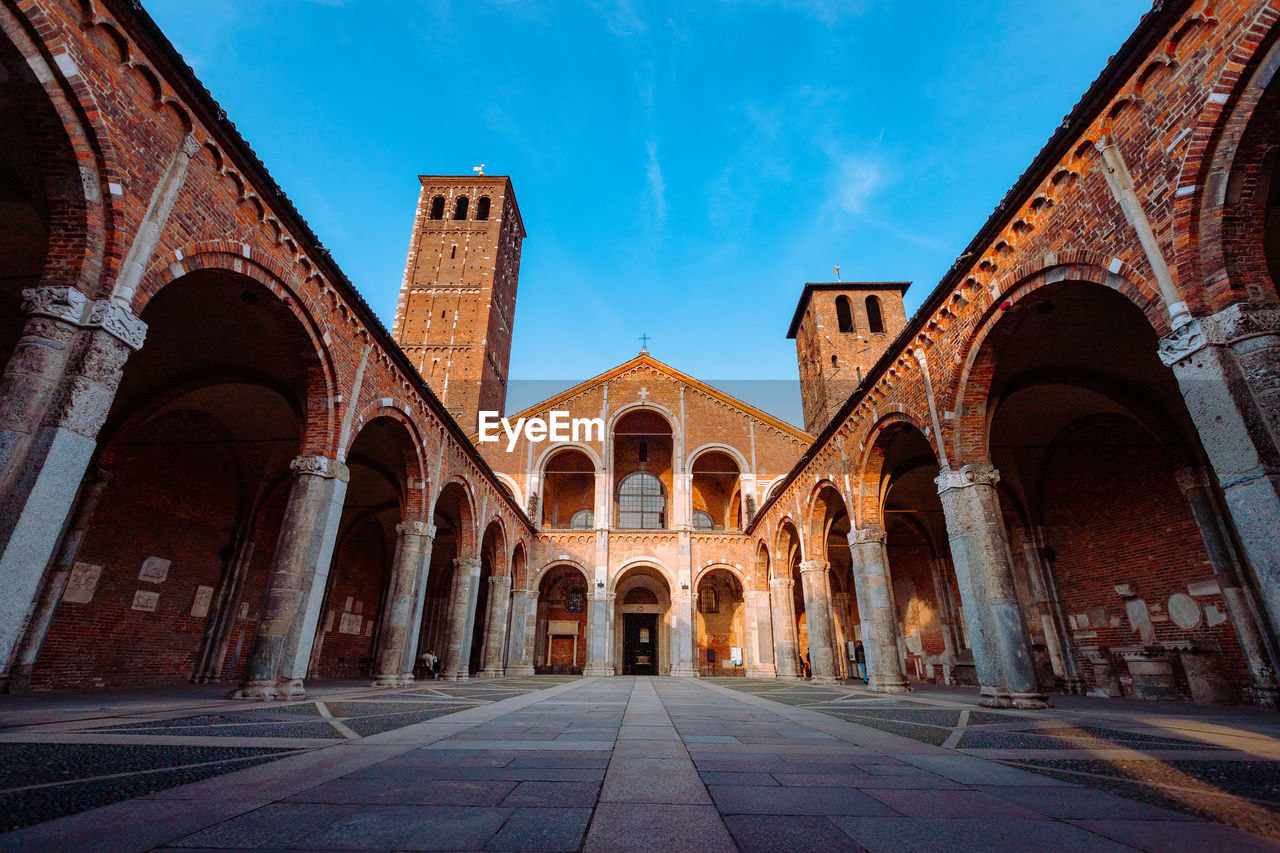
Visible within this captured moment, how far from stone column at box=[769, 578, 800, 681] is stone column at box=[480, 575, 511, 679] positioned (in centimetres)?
921

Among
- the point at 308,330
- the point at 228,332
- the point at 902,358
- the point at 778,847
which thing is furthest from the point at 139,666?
the point at 902,358

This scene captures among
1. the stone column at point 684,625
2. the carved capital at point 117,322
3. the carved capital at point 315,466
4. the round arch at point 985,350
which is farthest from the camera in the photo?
the stone column at point 684,625

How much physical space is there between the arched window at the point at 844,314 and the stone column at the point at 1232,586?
21.0m

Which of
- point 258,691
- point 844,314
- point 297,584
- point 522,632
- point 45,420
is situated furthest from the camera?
point 844,314

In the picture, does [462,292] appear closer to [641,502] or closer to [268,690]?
[641,502]

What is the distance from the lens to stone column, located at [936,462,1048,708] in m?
7.44

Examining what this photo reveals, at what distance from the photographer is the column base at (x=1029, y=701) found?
7.25 m

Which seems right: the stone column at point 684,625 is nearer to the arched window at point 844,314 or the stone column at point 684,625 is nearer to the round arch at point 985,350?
the round arch at point 985,350

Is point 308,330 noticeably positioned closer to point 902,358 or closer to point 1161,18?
point 902,358

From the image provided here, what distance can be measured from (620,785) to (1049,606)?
1387 cm

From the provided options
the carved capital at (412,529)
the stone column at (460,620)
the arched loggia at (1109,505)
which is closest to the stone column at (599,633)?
the stone column at (460,620)

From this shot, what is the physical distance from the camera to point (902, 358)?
33.5 feet

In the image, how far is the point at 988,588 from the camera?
781cm

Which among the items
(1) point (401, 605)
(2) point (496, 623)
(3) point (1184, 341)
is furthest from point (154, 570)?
(3) point (1184, 341)
